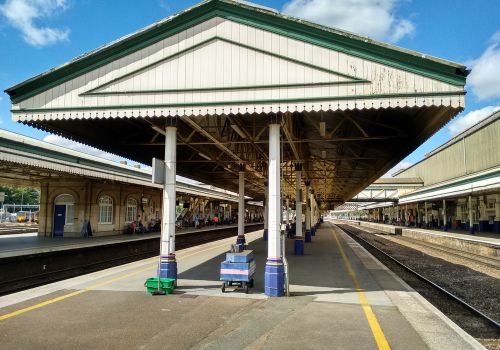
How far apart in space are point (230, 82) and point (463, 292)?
10426mm

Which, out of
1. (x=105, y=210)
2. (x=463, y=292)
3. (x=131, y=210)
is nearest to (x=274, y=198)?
(x=463, y=292)

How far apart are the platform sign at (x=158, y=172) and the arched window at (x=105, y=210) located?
18901 millimetres

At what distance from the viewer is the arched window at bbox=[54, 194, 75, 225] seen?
26609mm

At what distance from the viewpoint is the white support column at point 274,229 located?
9.78 m

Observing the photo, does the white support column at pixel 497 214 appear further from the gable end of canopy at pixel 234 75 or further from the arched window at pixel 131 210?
the gable end of canopy at pixel 234 75

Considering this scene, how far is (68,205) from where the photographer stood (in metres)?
26.7

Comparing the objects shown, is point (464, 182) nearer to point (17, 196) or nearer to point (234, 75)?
point (234, 75)

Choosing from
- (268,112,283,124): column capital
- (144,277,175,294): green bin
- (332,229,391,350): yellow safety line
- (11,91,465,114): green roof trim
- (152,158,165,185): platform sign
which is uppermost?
(11,91,465,114): green roof trim

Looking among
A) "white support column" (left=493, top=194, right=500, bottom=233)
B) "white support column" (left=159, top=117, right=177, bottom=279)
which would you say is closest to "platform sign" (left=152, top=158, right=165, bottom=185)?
"white support column" (left=159, top=117, right=177, bottom=279)

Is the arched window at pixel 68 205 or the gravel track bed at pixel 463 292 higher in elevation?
the arched window at pixel 68 205

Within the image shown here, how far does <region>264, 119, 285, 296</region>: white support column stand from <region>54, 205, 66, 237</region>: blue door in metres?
20.9

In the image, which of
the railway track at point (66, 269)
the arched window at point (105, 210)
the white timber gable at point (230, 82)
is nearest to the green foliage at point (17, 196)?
the arched window at point (105, 210)

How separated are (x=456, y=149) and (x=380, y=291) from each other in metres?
52.2

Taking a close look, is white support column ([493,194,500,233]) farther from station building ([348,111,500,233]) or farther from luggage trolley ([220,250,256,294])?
luggage trolley ([220,250,256,294])
